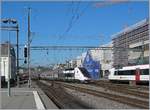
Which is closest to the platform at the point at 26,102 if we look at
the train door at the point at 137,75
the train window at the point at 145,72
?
the train window at the point at 145,72

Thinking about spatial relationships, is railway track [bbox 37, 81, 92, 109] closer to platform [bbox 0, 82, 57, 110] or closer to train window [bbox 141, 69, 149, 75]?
platform [bbox 0, 82, 57, 110]

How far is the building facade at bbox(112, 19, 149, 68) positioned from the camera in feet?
269

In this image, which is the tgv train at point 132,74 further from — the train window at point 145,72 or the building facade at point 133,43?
the building facade at point 133,43

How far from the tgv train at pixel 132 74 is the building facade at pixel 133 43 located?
3275 mm

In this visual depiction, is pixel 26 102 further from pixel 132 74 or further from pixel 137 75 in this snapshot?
pixel 132 74

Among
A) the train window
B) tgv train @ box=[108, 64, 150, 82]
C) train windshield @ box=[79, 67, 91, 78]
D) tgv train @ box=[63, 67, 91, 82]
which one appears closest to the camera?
the train window

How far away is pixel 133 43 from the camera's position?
9406cm

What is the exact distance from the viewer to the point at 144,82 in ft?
181

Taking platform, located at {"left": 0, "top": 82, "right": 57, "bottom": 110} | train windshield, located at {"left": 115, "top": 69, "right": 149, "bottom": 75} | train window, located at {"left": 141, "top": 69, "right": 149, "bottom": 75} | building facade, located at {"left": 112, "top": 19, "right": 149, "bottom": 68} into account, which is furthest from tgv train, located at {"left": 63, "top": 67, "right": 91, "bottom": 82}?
platform, located at {"left": 0, "top": 82, "right": 57, "bottom": 110}

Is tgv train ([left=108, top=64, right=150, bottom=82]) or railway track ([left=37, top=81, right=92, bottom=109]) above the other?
tgv train ([left=108, top=64, right=150, bottom=82])

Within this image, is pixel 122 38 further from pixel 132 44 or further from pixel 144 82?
pixel 144 82

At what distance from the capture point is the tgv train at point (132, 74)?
53441 millimetres

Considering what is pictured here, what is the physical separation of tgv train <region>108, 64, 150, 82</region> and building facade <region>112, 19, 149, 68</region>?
3.27 meters

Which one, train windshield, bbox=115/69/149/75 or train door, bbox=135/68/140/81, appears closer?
train windshield, bbox=115/69/149/75
